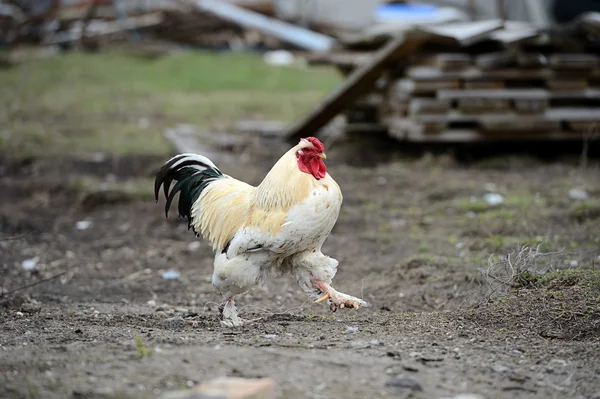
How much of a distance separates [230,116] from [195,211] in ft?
27.8

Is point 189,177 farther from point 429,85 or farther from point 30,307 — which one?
point 429,85

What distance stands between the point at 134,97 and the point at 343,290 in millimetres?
10019

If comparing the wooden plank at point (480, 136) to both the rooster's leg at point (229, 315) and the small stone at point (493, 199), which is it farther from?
the rooster's leg at point (229, 315)

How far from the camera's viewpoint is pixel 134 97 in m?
15.1

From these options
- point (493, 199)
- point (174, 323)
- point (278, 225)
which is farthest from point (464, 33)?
point (174, 323)

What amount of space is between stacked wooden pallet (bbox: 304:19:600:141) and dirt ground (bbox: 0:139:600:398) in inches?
17.8

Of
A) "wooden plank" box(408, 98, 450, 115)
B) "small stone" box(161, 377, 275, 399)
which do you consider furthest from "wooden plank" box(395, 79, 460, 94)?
"small stone" box(161, 377, 275, 399)

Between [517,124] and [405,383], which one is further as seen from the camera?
[517,124]

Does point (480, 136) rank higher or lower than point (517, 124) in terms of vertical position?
lower

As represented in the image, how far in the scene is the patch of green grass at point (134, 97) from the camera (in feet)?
38.5

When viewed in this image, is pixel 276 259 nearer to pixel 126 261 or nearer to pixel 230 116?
pixel 126 261

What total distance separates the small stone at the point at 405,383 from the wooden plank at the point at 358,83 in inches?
254

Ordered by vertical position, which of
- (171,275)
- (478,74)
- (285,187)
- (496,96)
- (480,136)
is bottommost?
(171,275)

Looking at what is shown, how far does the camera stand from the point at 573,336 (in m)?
4.28
